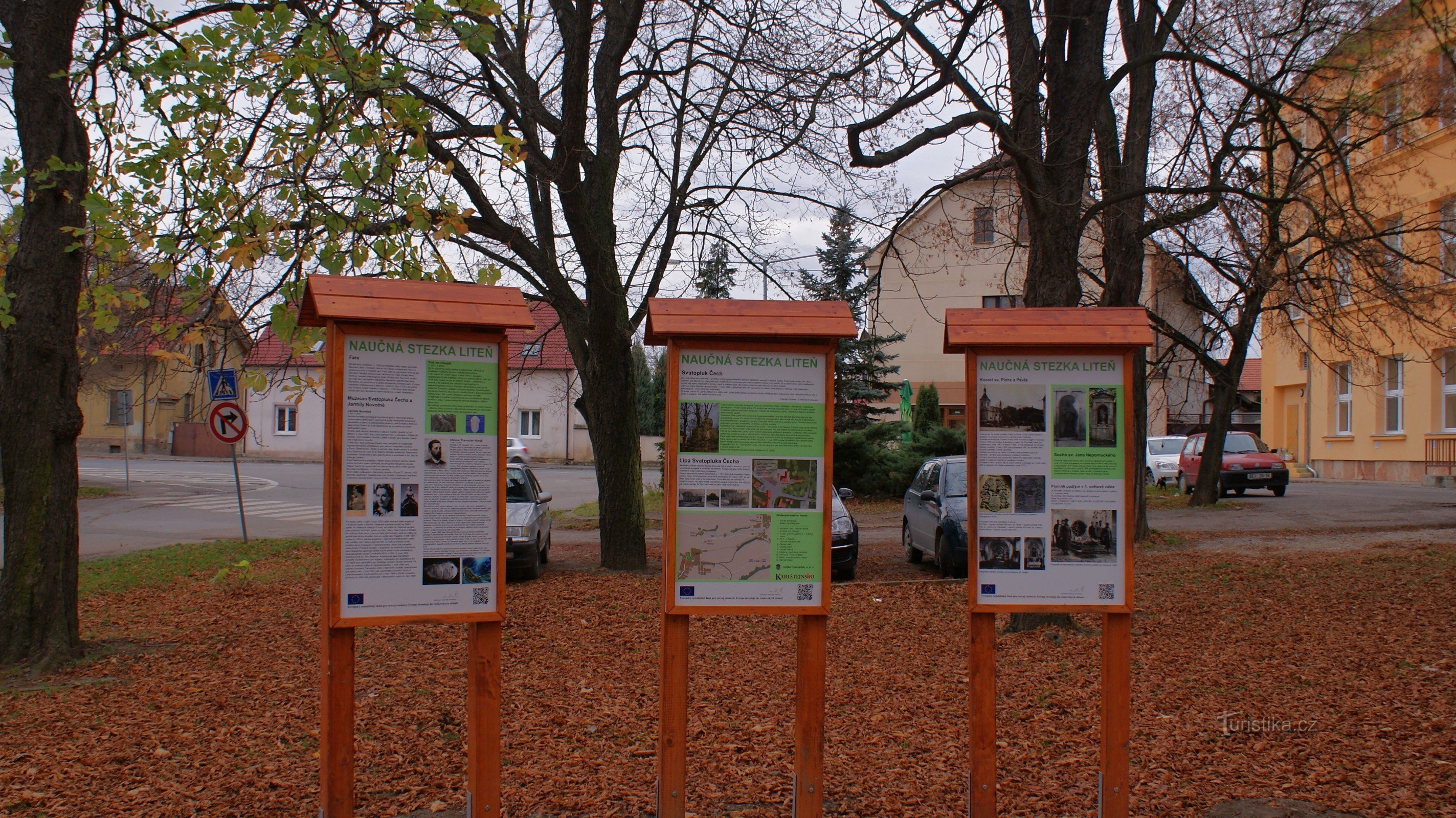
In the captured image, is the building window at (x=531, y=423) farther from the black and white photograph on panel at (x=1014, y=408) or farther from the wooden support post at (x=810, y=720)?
the black and white photograph on panel at (x=1014, y=408)

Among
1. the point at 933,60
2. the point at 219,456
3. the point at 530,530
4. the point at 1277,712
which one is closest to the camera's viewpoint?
the point at 1277,712

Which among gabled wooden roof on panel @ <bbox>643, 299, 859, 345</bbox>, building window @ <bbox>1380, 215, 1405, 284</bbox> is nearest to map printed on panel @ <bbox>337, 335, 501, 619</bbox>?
gabled wooden roof on panel @ <bbox>643, 299, 859, 345</bbox>

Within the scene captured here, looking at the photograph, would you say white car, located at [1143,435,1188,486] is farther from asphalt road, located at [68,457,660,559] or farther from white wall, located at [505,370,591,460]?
white wall, located at [505,370,591,460]

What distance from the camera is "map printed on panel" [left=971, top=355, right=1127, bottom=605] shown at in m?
4.18

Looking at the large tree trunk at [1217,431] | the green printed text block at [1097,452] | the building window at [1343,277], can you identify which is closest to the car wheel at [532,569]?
the green printed text block at [1097,452]

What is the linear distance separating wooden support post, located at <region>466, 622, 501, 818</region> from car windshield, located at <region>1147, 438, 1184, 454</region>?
3129cm

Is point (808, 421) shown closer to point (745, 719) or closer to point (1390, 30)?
point (745, 719)

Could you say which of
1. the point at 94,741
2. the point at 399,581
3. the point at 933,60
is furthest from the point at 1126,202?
the point at 94,741

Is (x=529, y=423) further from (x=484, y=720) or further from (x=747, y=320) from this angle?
(x=747, y=320)

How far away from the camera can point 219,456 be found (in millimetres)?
47812

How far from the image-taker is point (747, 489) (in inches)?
162

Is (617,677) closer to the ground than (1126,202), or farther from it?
closer to the ground

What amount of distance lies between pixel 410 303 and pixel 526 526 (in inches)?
349

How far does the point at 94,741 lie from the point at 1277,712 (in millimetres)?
6848
